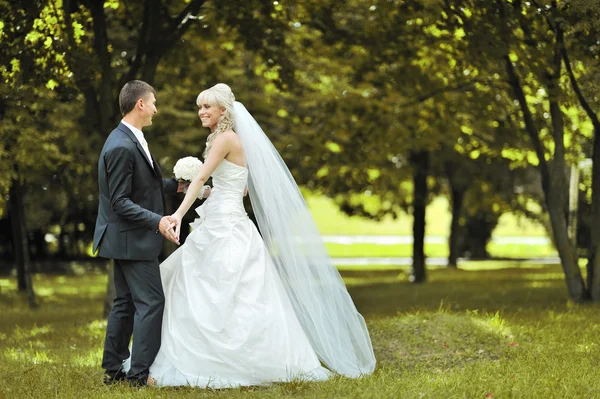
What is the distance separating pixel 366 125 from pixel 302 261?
912cm

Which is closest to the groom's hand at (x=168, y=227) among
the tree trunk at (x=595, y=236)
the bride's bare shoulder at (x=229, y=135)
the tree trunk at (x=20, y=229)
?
the bride's bare shoulder at (x=229, y=135)

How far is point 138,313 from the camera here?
6.46m

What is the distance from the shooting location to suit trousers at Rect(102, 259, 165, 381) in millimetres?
6449

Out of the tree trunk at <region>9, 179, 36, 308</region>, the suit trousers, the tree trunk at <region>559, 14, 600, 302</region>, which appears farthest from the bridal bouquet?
the tree trunk at <region>9, 179, 36, 308</region>

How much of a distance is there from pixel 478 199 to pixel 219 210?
1948cm

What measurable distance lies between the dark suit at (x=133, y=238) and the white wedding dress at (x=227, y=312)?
0.18m

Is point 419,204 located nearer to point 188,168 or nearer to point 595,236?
point 595,236

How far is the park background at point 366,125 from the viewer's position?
26.0ft

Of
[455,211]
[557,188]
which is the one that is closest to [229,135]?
[557,188]

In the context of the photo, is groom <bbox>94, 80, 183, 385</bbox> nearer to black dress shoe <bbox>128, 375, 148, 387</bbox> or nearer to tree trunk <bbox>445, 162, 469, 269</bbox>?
black dress shoe <bbox>128, 375, 148, 387</bbox>

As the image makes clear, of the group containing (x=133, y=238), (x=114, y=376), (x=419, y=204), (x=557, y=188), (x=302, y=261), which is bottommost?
(x=114, y=376)

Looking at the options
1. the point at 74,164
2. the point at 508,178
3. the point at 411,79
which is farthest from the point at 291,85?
the point at 508,178

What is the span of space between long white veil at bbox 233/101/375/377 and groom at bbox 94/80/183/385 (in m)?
0.86

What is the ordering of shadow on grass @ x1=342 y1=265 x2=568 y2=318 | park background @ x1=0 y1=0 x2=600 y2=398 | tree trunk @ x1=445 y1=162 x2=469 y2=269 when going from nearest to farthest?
park background @ x1=0 y1=0 x2=600 y2=398 < shadow on grass @ x1=342 y1=265 x2=568 y2=318 < tree trunk @ x1=445 y1=162 x2=469 y2=269
